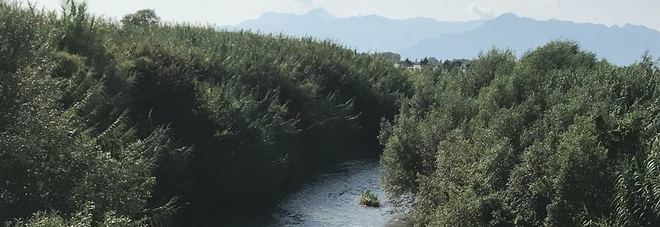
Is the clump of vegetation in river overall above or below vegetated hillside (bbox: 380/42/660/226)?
below

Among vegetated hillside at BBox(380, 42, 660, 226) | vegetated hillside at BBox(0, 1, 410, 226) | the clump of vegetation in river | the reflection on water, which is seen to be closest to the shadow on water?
the reflection on water

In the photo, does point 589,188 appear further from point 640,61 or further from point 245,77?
point 245,77

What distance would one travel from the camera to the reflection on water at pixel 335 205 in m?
33.3

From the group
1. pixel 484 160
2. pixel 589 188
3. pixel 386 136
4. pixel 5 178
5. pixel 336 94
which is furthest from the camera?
pixel 336 94

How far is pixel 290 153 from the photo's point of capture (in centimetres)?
4072

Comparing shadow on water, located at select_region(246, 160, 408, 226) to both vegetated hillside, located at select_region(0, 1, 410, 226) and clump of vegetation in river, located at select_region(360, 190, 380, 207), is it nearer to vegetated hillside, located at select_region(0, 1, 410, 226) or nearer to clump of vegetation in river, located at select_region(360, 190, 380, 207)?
clump of vegetation in river, located at select_region(360, 190, 380, 207)

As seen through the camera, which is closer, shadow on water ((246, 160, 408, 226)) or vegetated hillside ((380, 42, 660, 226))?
vegetated hillside ((380, 42, 660, 226))

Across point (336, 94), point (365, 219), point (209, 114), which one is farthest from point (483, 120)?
point (336, 94)

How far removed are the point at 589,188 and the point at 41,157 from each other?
1673 cm

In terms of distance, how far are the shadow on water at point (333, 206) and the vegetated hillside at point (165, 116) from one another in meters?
1.39

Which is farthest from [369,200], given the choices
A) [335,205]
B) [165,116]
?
[165,116]

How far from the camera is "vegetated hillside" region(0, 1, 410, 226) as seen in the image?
15.1 metres

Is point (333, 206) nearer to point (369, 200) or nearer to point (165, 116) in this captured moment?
point (369, 200)

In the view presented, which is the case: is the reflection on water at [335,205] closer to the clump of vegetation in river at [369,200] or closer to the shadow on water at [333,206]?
the shadow on water at [333,206]
